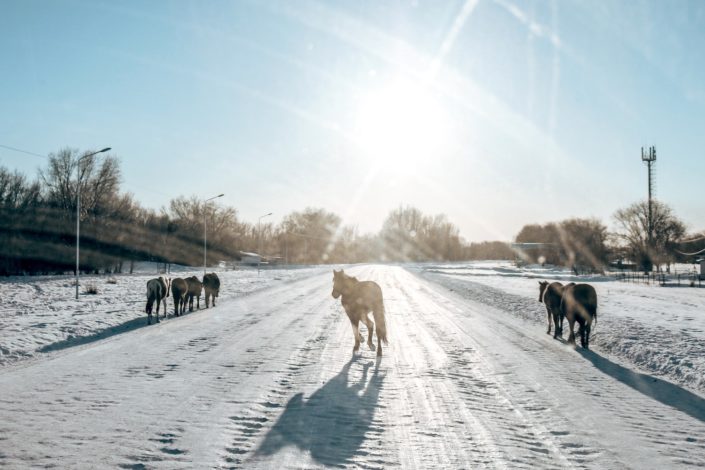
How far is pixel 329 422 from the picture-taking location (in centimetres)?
545

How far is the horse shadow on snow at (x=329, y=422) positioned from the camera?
4.66m

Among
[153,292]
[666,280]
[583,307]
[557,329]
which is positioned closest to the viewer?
[583,307]

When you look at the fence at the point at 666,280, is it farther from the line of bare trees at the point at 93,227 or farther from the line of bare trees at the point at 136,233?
the line of bare trees at the point at 93,227

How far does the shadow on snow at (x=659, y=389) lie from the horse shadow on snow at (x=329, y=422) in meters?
3.97

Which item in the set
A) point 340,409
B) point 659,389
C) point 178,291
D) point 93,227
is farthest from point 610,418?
point 93,227

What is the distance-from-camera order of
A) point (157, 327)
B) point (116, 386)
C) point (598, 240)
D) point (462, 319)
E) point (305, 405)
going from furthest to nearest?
point (598, 240) < point (462, 319) < point (157, 327) < point (116, 386) < point (305, 405)

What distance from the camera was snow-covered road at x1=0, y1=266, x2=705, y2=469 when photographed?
14.9 feet

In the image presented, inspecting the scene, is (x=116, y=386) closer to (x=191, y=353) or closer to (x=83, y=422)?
(x=83, y=422)

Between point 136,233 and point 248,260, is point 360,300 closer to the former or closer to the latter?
point 136,233

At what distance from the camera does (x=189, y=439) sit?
493cm

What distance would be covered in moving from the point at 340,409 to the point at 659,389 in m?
5.00

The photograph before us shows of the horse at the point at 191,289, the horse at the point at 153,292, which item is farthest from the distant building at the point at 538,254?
the horse at the point at 153,292

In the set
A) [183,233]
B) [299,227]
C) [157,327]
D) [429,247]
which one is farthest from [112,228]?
[429,247]

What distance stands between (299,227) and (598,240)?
90.0 m
